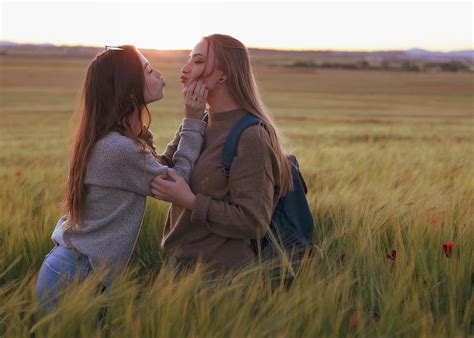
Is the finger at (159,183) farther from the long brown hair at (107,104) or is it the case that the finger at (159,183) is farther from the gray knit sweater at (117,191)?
the long brown hair at (107,104)

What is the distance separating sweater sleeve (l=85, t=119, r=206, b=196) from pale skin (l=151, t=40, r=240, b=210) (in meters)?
0.05

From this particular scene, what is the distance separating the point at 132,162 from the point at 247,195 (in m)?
0.49

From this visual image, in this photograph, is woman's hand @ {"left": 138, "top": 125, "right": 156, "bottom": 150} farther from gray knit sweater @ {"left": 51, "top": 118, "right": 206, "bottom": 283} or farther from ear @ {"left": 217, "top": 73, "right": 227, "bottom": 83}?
ear @ {"left": 217, "top": 73, "right": 227, "bottom": 83}

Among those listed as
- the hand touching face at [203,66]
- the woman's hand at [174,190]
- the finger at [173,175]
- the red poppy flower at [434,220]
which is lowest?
the red poppy flower at [434,220]

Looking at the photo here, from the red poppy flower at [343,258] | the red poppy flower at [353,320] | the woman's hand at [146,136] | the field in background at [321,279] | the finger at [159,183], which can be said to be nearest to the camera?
the field in background at [321,279]

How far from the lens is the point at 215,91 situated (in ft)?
10.8

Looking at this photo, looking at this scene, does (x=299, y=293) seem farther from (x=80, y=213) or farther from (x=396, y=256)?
(x=80, y=213)

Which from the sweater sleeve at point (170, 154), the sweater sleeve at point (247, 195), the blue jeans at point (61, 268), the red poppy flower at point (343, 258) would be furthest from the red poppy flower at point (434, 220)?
the blue jeans at point (61, 268)

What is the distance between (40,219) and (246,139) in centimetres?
169

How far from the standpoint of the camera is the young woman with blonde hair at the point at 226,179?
3107 millimetres

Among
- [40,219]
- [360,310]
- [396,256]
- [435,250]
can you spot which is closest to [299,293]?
[360,310]

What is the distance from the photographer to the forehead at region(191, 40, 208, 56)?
3238mm

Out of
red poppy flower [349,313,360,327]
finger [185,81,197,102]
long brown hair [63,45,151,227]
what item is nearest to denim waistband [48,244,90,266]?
long brown hair [63,45,151,227]

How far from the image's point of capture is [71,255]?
3234 mm
